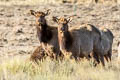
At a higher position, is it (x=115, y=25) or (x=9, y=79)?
(x=9, y=79)

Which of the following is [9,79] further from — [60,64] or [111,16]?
[111,16]

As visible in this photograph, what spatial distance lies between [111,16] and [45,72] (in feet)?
52.9

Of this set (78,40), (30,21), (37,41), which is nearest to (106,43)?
(78,40)

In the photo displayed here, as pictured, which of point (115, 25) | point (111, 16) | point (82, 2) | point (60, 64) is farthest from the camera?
point (82, 2)

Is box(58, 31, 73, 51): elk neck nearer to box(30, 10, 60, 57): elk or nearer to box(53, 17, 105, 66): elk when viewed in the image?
box(53, 17, 105, 66): elk

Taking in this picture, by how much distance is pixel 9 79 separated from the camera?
474 inches

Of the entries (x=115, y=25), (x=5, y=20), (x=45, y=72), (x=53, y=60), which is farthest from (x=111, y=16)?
(x=45, y=72)

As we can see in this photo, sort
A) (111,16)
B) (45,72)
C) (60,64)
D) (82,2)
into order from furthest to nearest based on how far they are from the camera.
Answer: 1. (82,2)
2. (111,16)
3. (60,64)
4. (45,72)

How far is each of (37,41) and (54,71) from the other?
30.8ft

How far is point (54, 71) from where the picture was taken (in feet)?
45.2

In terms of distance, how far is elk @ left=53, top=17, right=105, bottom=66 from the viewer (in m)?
15.3

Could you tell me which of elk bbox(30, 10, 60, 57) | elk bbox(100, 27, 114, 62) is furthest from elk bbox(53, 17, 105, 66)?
elk bbox(30, 10, 60, 57)

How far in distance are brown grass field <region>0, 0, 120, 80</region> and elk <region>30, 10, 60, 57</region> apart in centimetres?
99

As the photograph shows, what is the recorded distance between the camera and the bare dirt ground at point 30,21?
22.2 meters
